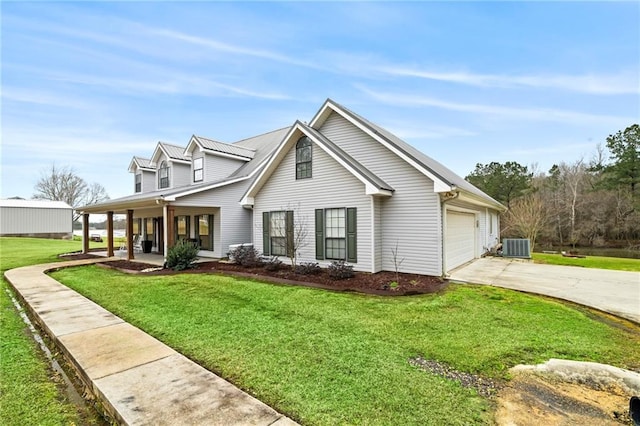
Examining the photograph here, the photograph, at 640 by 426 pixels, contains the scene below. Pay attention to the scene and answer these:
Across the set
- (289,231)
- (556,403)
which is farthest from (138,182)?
(556,403)

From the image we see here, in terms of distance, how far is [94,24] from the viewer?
9414mm

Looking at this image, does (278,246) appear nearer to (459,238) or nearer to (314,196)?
(314,196)

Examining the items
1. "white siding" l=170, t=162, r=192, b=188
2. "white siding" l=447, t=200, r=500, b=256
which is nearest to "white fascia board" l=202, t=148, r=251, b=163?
"white siding" l=170, t=162, r=192, b=188

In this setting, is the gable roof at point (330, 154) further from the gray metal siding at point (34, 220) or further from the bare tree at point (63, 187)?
the bare tree at point (63, 187)

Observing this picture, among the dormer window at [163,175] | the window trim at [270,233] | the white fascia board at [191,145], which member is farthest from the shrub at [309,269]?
the dormer window at [163,175]

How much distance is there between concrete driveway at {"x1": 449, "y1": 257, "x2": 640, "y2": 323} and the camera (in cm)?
649

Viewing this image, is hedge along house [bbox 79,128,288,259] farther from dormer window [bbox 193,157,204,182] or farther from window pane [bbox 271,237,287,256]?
window pane [bbox 271,237,287,256]

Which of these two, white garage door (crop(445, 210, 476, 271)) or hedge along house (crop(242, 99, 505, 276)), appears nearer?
hedge along house (crop(242, 99, 505, 276))

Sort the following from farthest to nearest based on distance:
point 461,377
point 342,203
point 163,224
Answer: point 163,224 → point 342,203 → point 461,377

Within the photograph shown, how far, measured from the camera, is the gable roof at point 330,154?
29.2 feet

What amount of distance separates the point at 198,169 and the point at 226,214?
11.2 ft

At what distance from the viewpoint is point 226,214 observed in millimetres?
13977

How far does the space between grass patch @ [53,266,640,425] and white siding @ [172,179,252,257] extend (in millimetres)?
6001

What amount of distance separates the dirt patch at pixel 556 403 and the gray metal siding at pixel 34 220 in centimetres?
5085
